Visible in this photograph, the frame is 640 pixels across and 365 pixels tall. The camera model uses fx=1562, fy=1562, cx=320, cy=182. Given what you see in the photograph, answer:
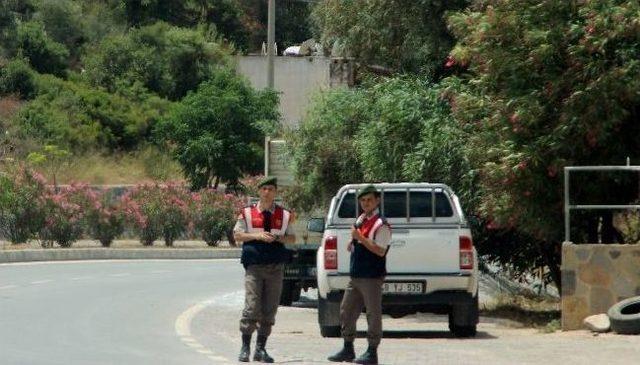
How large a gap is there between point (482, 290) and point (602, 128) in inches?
394

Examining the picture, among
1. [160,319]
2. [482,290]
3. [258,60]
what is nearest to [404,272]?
[160,319]

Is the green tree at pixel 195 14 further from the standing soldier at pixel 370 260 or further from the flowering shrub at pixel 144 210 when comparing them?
the standing soldier at pixel 370 260

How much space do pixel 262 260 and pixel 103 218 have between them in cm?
3019

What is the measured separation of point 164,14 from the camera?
75438mm

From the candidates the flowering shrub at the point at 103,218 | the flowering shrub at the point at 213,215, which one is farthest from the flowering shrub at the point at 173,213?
the flowering shrub at the point at 103,218

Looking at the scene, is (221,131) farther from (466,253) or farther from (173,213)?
(466,253)

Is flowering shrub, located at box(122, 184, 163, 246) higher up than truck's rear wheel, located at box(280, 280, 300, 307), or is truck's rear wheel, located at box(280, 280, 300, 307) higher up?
flowering shrub, located at box(122, 184, 163, 246)

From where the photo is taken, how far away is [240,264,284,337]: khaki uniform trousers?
15.2m

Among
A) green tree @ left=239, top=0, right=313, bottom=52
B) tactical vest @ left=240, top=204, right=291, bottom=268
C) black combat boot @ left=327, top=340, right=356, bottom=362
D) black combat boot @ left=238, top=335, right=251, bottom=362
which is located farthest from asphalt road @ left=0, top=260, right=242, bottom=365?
green tree @ left=239, top=0, right=313, bottom=52

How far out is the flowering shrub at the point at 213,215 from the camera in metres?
46.9

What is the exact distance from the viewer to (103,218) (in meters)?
44.9

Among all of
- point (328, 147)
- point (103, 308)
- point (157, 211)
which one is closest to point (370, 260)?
point (103, 308)

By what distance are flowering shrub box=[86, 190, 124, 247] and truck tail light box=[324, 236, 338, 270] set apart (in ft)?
87.6

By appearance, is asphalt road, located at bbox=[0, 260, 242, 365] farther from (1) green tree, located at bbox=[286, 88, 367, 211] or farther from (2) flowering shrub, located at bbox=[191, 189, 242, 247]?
(2) flowering shrub, located at bbox=[191, 189, 242, 247]
